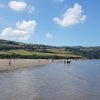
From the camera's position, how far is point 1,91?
34219 millimetres

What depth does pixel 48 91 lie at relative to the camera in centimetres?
3631

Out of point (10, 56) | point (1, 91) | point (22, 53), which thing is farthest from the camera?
point (22, 53)

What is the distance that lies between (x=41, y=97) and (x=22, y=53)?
15899 centimetres

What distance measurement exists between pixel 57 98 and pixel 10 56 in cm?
14342

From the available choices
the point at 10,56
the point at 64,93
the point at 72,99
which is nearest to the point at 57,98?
the point at 72,99

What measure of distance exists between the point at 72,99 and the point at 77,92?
211 inches

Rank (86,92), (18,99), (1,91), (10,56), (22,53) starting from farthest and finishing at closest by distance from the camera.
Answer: (22,53), (10,56), (86,92), (1,91), (18,99)

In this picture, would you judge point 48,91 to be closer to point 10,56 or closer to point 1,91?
point 1,91

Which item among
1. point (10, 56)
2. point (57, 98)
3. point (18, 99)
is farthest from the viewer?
point (10, 56)

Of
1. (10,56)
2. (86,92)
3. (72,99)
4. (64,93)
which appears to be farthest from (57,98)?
(10,56)

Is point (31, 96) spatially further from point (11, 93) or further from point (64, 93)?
point (64, 93)

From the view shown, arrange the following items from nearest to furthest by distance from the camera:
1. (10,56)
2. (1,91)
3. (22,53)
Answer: (1,91) → (10,56) → (22,53)

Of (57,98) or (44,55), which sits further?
(44,55)

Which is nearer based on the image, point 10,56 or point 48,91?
point 48,91
